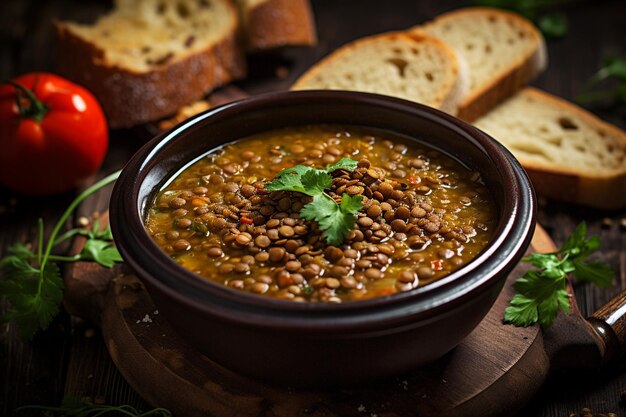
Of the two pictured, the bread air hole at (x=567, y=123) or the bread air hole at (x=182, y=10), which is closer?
the bread air hole at (x=567, y=123)

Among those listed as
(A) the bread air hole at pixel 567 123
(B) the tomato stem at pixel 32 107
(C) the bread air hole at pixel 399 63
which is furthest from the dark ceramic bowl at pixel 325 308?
(A) the bread air hole at pixel 567 123

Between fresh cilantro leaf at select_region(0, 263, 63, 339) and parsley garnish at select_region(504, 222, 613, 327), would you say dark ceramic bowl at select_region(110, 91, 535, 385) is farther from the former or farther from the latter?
fresh cilantro leaf at select_region(0, 263, 63, 339)

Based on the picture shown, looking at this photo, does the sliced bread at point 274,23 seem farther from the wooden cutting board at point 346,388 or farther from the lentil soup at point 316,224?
the wooden cutting board at point 346,388

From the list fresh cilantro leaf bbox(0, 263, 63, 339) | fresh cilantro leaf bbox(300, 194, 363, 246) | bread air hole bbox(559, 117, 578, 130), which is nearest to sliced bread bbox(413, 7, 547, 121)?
bread air hole bbox(559, 117, 578, 130)

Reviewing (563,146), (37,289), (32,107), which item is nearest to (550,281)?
(563,146)

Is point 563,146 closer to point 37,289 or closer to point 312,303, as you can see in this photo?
point 312,303
